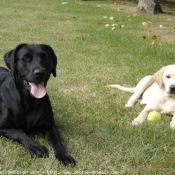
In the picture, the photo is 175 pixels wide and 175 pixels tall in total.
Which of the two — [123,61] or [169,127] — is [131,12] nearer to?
[123,61]

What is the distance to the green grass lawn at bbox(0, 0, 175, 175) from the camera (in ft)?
10.5

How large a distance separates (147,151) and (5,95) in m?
1.74

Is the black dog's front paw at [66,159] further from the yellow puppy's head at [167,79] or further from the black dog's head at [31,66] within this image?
the yellow puppy's head at [167,79]

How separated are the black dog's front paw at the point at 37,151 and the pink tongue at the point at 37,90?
55 centimetres

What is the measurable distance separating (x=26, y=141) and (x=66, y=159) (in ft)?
1.66

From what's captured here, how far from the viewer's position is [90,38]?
30.5 ft

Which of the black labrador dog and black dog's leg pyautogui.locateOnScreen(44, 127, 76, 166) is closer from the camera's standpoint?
black dog's leg pyautogui.locateOnScreen(44, 127, 76, 166)

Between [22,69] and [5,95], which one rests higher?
[22,69]

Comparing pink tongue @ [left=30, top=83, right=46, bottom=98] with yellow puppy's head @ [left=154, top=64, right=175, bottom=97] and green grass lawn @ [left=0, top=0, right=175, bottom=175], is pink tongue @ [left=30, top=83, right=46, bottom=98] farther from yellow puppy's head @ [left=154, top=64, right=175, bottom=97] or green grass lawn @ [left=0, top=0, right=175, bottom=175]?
yellow puppy's head @ [left=154, top=64, right=175, bottom=97]

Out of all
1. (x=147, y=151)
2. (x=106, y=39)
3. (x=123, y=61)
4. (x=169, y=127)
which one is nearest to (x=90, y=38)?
(x=106, y=39)

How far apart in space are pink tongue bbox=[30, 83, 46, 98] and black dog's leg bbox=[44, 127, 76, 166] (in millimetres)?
442

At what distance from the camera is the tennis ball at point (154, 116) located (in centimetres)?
432

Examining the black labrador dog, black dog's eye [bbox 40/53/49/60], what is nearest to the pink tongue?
the black labrador dog

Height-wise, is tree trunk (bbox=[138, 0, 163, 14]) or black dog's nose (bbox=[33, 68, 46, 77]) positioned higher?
black dog's nose (bbox=[33, 68, 46, 77])
